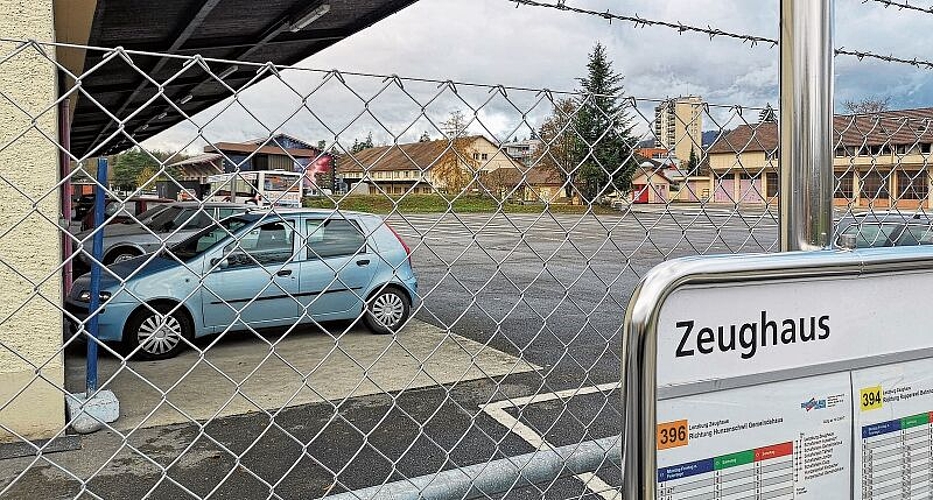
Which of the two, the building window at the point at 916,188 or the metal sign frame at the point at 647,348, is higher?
the building window at the point at 916,188

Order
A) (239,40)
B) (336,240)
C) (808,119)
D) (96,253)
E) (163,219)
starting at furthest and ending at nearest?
(163,219) → (239,40) → (336,240) → (96,253) → (808,119)

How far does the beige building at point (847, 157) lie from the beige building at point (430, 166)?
83 centimetres

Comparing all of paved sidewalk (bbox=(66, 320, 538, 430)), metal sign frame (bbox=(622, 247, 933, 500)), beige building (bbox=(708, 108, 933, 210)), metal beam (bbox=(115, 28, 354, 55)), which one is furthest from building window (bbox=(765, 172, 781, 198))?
metal beam (bbox=(115, 28, 354, 55))

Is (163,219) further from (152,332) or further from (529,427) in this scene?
(529,427)

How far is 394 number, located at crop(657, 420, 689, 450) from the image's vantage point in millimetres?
916

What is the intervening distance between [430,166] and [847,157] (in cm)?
181

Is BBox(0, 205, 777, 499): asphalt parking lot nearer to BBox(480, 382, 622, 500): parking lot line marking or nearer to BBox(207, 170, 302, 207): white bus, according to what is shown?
BBox(480, 382, 622, 500): parking lot line marking

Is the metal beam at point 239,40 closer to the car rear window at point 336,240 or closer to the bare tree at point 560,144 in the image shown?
the car rear window at point 336,240

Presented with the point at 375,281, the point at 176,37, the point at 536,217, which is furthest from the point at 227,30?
the point at 536,217

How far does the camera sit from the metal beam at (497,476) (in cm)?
163

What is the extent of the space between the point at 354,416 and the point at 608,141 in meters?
3.52

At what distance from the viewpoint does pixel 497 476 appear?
1785mm

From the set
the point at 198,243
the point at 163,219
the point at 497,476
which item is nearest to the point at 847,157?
the point at 497,476

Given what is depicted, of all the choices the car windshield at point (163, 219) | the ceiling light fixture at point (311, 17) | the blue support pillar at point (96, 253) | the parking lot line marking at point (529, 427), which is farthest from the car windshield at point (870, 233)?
the car windshield at point (163, 219)
